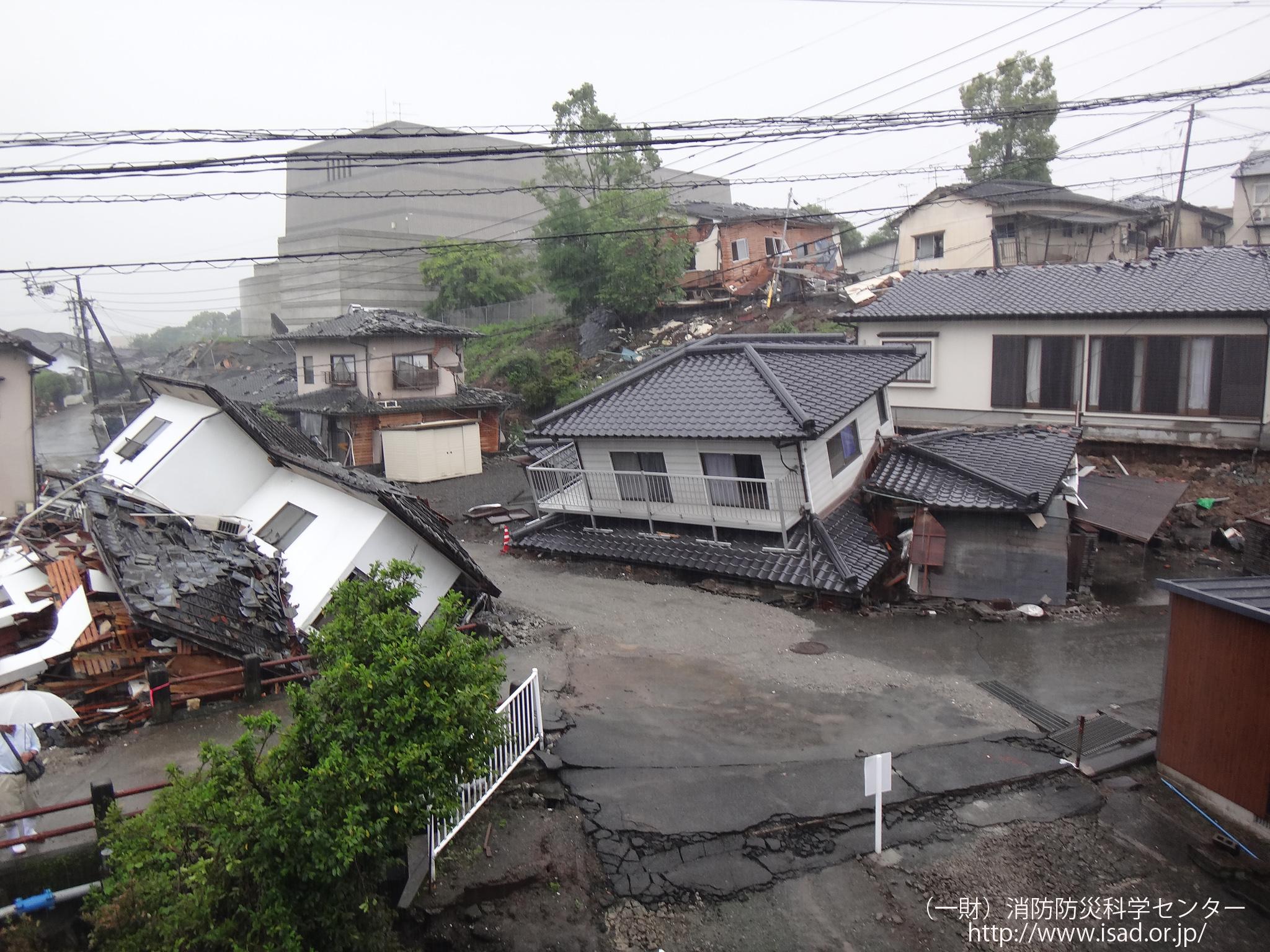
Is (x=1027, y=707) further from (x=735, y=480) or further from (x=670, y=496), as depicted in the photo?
(x=670, y=496)

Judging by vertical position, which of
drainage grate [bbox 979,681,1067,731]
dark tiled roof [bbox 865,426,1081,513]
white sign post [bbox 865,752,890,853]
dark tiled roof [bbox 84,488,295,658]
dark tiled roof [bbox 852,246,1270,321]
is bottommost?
drainage grate [bbox 979,681,1067,731]

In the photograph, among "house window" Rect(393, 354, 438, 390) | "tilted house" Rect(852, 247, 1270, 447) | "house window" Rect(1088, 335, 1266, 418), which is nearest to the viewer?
"house window" Rect(1088, 335, 1266, 418)

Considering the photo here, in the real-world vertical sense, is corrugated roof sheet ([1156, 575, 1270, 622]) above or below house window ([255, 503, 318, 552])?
above

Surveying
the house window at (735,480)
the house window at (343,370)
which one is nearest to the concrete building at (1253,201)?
the house window at (735,480)

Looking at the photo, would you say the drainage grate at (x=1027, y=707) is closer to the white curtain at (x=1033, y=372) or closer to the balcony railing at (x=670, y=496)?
the balcony railing at (x=670, y=496)

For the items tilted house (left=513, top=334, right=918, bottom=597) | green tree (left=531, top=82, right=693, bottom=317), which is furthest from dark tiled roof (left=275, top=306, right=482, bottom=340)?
tilted house (left=513, top=334, right=918, bottom=597)

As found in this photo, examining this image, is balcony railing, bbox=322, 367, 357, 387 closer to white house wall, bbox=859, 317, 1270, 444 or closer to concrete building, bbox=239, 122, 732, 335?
concrete building, bbox=239, 122, 732, 335

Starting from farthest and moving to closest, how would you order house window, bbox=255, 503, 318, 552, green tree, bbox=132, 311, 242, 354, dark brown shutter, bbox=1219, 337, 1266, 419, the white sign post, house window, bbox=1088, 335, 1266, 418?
green tree, bbox=132, 311, 242, 354
house window, bbox=1088, 335, 1266, 418
dark brown shutter, bbox=1219, 337, 1266, 419
house window, bbox=255, 503, 318, 552
the white sign post

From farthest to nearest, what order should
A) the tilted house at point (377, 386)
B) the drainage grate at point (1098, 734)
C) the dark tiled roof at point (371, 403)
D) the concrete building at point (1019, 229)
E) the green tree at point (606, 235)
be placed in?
the green tree at point (606, 235), the concrete building at point (1019, 229), the tilted house at point (377, 386), the dark tiled roof at point (371, 403), the drainage grate at point (1098, 734)

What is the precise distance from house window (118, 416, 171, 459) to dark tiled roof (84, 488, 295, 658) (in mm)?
4463

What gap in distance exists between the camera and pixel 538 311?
143 ft

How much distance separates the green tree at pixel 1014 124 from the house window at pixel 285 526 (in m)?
33.8

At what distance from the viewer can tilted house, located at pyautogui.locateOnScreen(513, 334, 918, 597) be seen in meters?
14.5

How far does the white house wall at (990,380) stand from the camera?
60.3 ft
